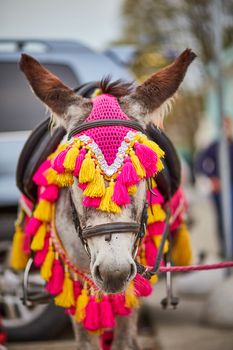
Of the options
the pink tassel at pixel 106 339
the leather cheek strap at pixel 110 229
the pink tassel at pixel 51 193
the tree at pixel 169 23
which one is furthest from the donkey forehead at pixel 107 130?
the tree at pixel 169 23

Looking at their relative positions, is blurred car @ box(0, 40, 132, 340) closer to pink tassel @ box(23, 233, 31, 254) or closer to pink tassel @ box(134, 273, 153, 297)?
pink tassel @ box(23, 233, 31, 254)

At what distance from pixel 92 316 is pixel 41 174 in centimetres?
82

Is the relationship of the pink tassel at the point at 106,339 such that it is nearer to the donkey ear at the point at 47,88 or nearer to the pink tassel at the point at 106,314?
the pink tassel at the point at 106,314

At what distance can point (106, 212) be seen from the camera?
90.1 inches

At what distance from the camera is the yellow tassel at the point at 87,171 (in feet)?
7.54

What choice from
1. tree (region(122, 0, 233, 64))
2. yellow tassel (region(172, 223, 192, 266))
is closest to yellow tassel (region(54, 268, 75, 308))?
yellow tassel (region(172, 223, 192, 266))

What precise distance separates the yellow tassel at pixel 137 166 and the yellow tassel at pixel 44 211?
853mm

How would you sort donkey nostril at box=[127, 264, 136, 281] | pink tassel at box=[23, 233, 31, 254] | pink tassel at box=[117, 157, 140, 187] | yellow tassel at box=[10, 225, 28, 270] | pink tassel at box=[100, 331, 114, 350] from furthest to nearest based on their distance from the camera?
yellow tassel at box=[10, 225, 28, 270]
pink tassel at box=[23, 233, 31, 254]
pink tassel at box=[100, 331, 114, 350]
pink tassel at box=[117, 157, 140, 187]
donkey nostril at box=[127, 264, 136, 281]

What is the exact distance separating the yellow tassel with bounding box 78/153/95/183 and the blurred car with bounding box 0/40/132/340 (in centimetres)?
214

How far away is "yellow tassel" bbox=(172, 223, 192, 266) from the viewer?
12.4 ft

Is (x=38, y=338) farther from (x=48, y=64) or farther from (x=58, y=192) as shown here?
(x=48, y=64)

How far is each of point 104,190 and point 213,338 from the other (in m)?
2.69

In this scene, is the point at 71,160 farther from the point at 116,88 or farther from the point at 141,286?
the point at 141,286

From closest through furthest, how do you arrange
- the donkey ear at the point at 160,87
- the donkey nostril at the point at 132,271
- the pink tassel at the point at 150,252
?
the donkey nostril at the point at 132,271 < the donkey ear at the point at 160,87 < the pink tassel at the point at 150,252
